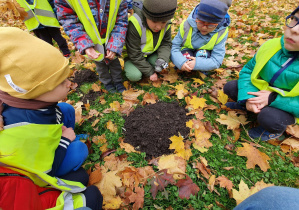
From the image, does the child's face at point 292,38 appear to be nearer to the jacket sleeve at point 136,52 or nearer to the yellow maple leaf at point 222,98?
the yellow maple leaf at point 222,98

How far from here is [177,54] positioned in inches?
117

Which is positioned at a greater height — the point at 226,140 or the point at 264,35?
the point at 264,35

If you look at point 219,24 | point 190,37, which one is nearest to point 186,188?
point 190,37

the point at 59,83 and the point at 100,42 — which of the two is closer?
the point at 59,83

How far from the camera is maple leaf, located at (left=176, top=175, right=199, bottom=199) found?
5.56 ft

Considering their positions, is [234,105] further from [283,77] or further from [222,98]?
[283,77]

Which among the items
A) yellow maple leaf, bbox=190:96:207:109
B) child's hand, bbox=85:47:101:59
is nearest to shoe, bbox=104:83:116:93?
child's hand, bbox=85:47:101:59

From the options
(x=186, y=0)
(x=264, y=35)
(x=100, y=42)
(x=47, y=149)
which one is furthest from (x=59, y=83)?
(x=186, y=0)

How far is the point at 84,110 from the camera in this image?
2680 mm

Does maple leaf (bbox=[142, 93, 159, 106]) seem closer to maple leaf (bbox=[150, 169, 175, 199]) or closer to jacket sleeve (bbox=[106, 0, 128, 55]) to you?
jacket sleeve (bbox=[106, 0, 128, 55])

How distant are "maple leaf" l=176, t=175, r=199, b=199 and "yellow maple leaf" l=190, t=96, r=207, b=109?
1.15 meters

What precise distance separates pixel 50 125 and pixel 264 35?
4.76 m

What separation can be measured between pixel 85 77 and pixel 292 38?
10.3ft

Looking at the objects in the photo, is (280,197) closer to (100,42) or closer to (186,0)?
(100,42)
